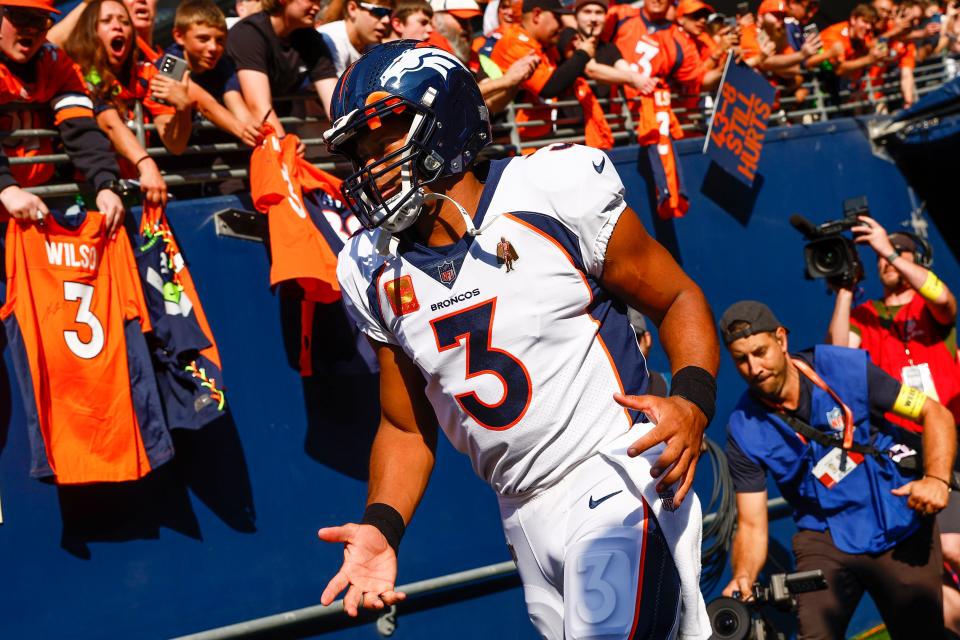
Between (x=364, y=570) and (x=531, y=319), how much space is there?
0.78 meters

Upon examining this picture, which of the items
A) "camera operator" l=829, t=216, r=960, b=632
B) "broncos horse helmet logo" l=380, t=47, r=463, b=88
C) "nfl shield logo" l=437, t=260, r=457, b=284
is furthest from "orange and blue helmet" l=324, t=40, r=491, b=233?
"camera operator" l=829, t=216, r=960, b=632

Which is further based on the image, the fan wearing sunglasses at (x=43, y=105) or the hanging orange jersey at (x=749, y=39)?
the hanging orange jersey at (x=749, y=39)

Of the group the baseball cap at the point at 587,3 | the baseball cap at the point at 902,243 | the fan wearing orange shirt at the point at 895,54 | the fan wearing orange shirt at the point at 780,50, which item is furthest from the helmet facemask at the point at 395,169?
the fan wearing orange shirt at the point at 895,54

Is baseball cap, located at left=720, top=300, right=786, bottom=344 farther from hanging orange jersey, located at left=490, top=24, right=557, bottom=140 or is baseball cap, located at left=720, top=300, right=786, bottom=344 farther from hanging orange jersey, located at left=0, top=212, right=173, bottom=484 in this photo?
hanging orange jersey, located at left=0, top=212, right=173, bottom=484

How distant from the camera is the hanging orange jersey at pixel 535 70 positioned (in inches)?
291

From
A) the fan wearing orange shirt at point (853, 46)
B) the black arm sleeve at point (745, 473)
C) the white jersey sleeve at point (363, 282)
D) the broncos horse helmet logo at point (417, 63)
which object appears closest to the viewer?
the broncos horse helmet logo at point (417, 63)

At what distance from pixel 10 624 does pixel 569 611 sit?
10.2 feet

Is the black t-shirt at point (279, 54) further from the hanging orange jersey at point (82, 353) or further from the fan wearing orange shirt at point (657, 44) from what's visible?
the fan wearing orange shirt at point (657, 44)

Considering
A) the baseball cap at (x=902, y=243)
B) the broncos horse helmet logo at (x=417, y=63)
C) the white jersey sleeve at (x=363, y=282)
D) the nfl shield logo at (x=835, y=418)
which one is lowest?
the nfl shield logo at (x=835, y=418)

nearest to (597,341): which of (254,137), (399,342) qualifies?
(399,342)

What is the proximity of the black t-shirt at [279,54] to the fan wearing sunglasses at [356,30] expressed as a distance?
12 centimetres

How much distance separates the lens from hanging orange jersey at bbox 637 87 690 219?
799 centimetres

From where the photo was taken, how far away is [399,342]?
331 centimetres

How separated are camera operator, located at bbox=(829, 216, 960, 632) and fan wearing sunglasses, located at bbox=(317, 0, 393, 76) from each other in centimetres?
316
